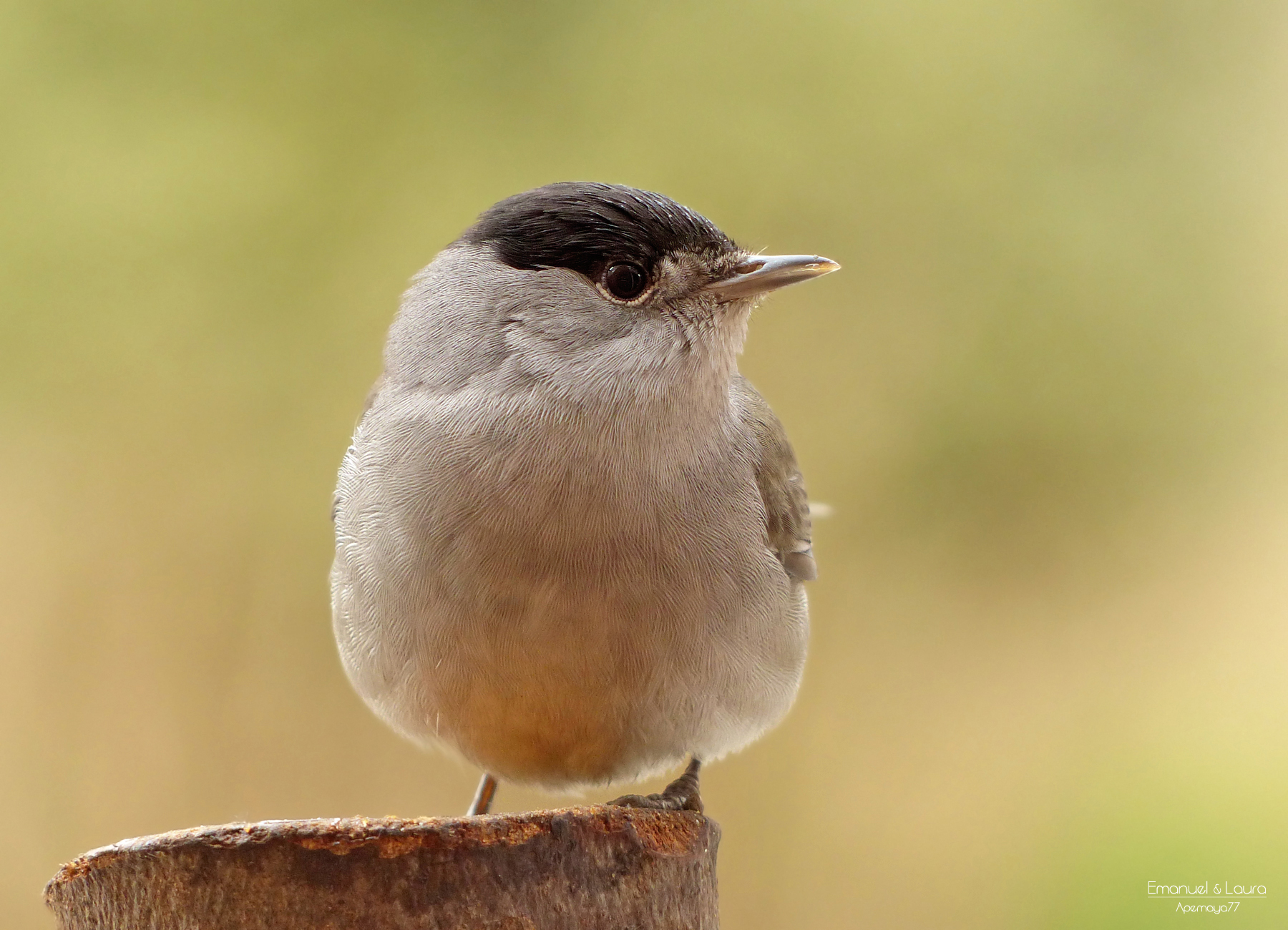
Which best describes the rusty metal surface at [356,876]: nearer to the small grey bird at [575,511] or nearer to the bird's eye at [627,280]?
the small grey bird at [575,511]

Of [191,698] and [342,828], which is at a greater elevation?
[191,698]

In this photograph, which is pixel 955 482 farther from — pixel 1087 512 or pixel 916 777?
pixel 916 777

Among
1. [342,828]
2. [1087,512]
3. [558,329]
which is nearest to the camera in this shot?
[342,828]

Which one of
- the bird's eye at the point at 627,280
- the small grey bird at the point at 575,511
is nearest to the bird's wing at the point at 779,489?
the small grey bird at the point at 575,511

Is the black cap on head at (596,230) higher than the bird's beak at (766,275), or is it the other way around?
the black cap on head at (596,230)

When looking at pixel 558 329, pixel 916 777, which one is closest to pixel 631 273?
pixel 558 329
